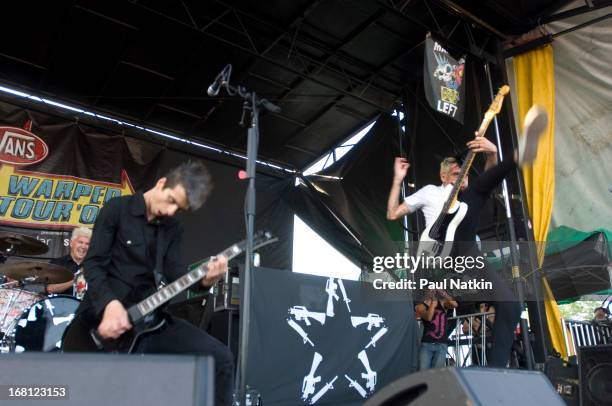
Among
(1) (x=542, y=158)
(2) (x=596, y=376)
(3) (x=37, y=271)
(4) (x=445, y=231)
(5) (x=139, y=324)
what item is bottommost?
(2) (x=596, y=376)

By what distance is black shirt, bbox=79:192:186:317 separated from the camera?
8.14 feet

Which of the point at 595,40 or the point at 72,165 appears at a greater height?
the point at 595,40

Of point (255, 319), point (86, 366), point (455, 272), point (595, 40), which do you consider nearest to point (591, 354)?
point (455, 272)

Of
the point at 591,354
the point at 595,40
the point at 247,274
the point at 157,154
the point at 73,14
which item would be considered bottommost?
the point at 591,354

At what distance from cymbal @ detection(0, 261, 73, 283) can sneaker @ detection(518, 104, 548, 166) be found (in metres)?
4.12

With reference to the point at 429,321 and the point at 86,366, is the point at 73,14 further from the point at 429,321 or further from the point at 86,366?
the point at 86,366

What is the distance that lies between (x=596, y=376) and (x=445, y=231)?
161 cm

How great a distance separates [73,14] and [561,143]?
707 centimetres

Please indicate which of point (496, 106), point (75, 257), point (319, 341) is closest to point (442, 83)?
point (496, 106)

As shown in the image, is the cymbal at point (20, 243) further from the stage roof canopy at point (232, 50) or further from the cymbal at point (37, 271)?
the stage roof canopy at point (232, 50)

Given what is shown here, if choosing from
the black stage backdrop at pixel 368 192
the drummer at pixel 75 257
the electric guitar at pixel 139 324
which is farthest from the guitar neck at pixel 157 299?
the black stage backdrop at pixel 368 192

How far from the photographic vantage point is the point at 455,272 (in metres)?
4.72

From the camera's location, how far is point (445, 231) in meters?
4.41

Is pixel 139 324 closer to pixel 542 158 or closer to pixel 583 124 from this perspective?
pixel 542 158
